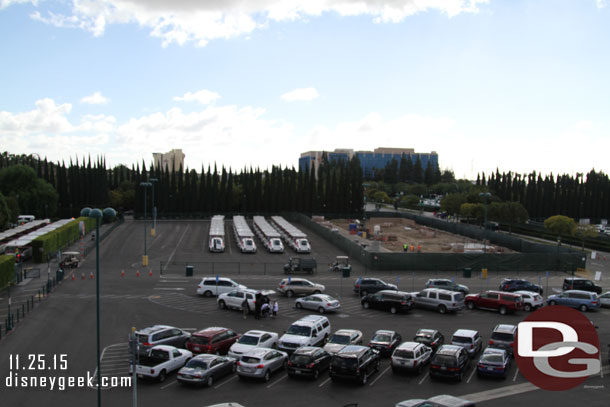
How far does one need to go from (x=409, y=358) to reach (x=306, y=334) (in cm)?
499

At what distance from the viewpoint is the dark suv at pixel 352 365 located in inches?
683

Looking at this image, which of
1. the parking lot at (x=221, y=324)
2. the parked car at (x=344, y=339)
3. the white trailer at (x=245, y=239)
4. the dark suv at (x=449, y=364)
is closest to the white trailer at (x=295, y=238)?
the parking lot at (x=221, y=324)

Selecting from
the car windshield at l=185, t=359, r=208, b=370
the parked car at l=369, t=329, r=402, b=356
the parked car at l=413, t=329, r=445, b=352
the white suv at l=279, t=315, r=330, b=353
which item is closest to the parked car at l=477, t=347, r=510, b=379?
the parked car at l=413, t=329, r=445, b=352

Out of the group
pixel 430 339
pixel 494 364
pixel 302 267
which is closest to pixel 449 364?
pixel 494 364

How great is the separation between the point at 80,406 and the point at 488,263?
3754cm

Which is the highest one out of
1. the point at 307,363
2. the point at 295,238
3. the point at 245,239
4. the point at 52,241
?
the point at 52,241

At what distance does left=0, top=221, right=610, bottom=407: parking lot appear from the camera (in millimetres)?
16500

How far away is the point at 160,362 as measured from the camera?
59.4 ft

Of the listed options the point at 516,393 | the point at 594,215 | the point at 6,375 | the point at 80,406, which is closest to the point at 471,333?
the point at 516,393

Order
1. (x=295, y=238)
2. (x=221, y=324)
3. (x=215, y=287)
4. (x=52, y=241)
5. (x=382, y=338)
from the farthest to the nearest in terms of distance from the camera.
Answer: (x=295, y=238) < (x=52, y=241) < (x=215, y=287) < (x=221, y=324) < (x=382, y=338)

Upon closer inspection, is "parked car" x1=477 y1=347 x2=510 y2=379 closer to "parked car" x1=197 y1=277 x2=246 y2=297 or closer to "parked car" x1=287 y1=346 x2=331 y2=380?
"parked car" x1=287 y1=346 x2=331 y2=380

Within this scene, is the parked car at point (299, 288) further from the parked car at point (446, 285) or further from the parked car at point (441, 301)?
the parked car at point (446, 285)

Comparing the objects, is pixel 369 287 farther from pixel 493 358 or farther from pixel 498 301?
pixel 493 358

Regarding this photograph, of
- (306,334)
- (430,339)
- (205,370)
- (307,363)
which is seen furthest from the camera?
(306,334)
